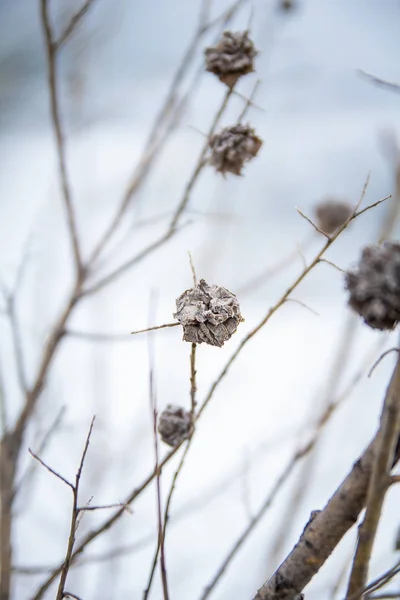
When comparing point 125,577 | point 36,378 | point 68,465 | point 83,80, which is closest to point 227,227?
point 83,80

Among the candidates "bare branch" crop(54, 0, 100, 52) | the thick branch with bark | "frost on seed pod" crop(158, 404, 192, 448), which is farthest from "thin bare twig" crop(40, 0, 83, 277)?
the thick branch with bark

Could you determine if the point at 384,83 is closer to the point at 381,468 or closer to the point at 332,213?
the point at 381,468

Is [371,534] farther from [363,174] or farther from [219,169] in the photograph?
[363,174]

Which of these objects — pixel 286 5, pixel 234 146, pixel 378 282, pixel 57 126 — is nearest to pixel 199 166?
pixel 234 146

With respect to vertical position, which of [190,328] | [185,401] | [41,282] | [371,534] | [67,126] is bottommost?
[371,534]

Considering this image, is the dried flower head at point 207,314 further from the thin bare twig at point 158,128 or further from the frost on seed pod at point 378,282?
the thin bare twig at point 158,128
